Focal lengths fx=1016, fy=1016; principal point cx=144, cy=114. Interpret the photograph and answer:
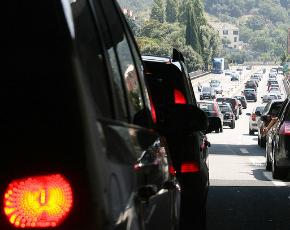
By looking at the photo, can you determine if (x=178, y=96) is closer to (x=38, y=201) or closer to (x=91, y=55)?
(x=91, y=55)

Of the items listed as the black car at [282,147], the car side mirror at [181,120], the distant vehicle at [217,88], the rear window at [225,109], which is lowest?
the distant vehicle at [217,88]

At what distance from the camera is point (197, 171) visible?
8.32m

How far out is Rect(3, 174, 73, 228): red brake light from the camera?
7.76 feet

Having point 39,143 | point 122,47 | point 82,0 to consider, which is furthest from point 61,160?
point 122,47

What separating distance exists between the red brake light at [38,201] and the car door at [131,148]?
0.15 meters

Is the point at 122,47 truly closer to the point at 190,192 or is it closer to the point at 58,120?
the point at 58,120

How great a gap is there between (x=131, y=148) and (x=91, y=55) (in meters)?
0.42

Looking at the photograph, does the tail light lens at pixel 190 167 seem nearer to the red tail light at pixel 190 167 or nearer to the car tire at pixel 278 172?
the red tail light at pixel 190 167

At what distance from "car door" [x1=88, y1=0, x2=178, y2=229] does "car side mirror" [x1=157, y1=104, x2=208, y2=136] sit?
0.09 m

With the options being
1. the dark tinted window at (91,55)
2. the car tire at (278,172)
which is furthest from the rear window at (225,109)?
the dark tinted window at (91,55)

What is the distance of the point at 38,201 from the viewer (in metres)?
2.38

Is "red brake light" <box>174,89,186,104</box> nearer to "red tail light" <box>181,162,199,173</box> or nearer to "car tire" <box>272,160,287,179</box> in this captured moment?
"red tail light" <box>181,162,199,173</box>

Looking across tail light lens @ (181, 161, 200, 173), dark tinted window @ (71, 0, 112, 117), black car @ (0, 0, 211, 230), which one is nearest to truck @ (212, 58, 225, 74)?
tail light lens @ (181, 161, 200, 173)

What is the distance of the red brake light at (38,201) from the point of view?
237 centimetres
